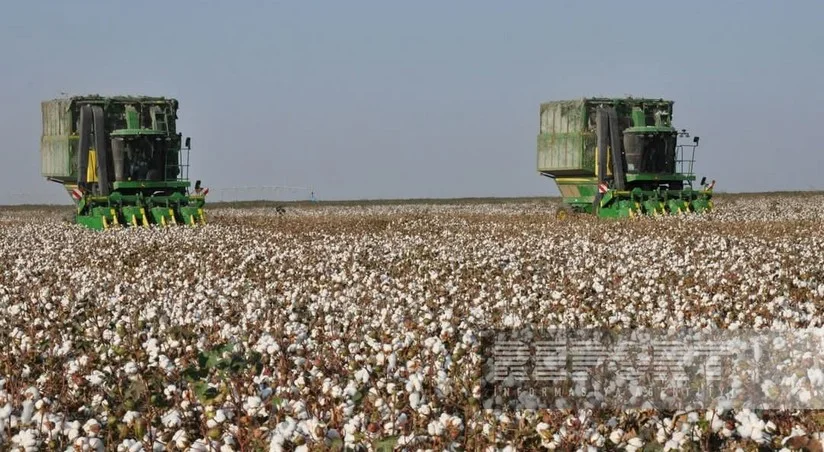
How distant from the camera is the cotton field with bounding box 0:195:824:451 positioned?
6031mm

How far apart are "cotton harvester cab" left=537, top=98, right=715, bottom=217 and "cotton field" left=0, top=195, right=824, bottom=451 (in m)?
12.4

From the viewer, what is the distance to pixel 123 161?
35.4 metres

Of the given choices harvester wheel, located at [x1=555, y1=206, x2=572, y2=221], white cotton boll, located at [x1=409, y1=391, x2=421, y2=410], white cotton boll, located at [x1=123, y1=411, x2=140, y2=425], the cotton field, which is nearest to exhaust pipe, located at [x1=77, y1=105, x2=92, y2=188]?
the cotton field

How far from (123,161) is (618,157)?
595 inches

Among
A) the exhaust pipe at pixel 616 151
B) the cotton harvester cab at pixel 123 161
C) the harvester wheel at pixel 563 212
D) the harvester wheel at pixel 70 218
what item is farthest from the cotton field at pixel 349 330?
the harvester wheel at pixel 563 212

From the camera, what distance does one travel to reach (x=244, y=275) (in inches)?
658

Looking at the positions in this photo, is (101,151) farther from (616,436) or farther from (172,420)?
(616,436)

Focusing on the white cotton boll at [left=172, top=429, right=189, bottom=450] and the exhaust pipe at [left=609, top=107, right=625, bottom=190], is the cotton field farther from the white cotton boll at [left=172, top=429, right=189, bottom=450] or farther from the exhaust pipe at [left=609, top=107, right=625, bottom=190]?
the exhaust pipe at [left=609, top=107, right=625, bottom=190]

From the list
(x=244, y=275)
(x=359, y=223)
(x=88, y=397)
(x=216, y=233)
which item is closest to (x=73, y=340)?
(x=88, y=397)

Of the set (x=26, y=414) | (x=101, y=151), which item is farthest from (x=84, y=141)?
(x=26, y=414)

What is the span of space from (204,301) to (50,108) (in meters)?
27.6

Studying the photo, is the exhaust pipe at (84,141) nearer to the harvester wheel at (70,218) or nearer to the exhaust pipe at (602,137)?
the harvester wheel at (70,218)

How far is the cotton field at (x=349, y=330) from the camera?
603 centimetres

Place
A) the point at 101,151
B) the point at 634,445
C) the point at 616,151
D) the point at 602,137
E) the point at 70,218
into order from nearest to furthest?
the point at 634,445 < the point at 101,151 < the point at 616,151 < the point at 602,137 < the point at 70,218
